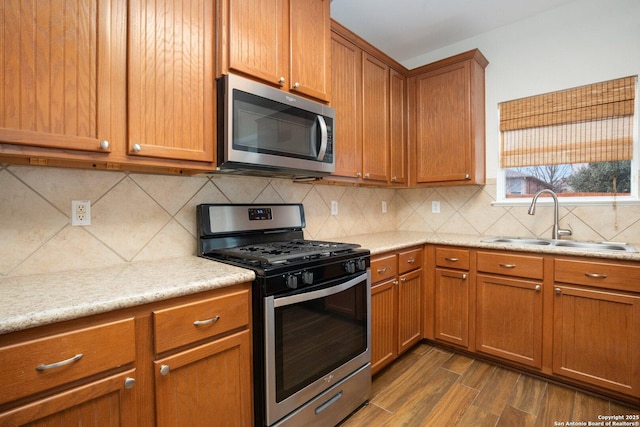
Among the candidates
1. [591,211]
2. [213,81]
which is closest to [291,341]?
[213,81]

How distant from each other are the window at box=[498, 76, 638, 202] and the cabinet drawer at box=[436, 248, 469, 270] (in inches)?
30.2

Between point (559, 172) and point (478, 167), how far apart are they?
0.59 m

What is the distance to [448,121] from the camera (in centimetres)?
268

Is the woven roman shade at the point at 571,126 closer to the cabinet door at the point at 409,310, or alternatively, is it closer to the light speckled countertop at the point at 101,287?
the cabinet door at the point at 409,310

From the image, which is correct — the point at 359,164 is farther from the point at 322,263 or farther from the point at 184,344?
the point at 184,344

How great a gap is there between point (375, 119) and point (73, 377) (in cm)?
232

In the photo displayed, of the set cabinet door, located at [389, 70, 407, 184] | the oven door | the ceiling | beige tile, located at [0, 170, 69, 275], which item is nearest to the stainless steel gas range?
the oven door

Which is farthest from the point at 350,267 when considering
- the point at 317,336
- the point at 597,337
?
the point at 597,337

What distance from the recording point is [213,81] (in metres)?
1.48

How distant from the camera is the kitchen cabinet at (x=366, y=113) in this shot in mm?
2182

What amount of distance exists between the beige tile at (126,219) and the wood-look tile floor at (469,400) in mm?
1433

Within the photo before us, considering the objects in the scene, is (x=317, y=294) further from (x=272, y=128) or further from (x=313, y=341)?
(x=272, y=128)

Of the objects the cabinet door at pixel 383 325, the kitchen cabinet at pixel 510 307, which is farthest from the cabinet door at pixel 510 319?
the cabinet door at pixel 383 325

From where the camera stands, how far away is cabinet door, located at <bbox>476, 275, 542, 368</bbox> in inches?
80.5
